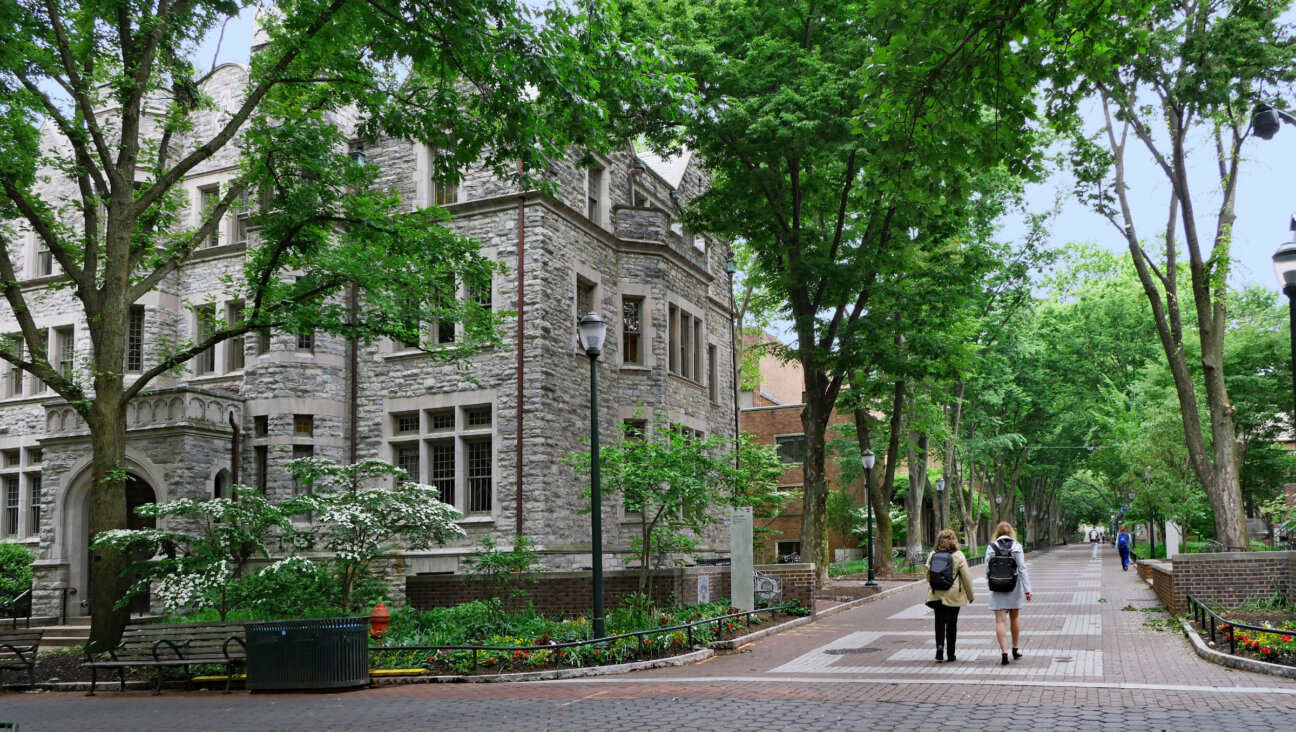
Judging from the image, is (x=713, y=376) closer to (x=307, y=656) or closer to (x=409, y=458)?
(x=409, y=458)

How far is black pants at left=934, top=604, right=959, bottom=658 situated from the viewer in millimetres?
13445

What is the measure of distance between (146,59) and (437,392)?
931 cm

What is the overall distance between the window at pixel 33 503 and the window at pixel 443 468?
1082 cm

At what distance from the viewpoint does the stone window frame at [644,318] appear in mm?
26078

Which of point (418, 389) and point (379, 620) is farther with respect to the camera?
point (418, 389)

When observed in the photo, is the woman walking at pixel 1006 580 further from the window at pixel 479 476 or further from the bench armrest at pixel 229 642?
the window at pixel 479 476

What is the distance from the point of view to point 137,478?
25.7 m

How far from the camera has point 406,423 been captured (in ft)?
79.9

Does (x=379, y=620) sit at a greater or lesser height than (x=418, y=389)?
lesser

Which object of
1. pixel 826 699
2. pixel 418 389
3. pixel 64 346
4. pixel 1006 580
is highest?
pixel 64 346

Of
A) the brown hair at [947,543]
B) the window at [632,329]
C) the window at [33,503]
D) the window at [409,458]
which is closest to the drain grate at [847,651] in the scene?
the brown hair at [947,543]

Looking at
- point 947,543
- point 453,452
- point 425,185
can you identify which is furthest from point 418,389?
point 947,543

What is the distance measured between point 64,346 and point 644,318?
50.5 feet

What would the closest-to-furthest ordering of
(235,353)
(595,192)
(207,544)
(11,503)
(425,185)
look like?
(207,544), (425,185), (235,353), (595,192), (11,503)
